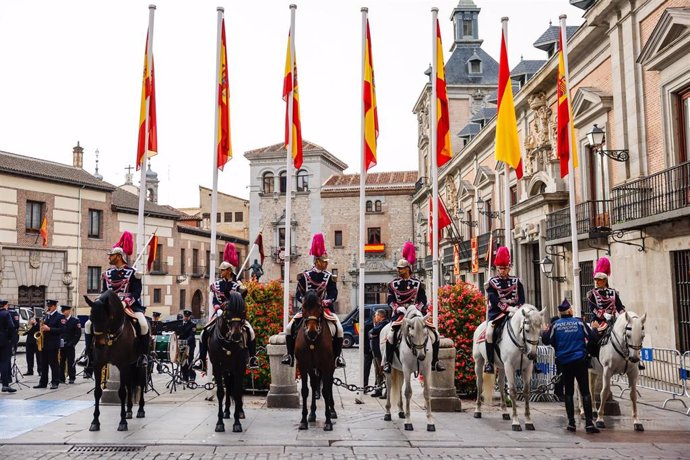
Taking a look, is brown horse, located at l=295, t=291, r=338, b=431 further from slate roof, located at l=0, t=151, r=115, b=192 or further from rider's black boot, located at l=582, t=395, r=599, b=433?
slate roof, located at l=0, t=151, r=115, b=192

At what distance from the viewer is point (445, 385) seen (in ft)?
37.8

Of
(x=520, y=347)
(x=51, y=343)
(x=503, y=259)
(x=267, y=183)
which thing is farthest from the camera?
(x=267, y=183)

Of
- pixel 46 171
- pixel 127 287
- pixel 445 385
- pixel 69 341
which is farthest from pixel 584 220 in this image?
pixel 46 171

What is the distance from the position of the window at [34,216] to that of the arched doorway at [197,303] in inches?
651

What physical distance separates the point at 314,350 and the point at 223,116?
6.04 meters

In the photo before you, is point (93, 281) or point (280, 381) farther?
point (93, 281)

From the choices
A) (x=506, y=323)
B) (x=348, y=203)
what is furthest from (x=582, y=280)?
(x=348, y=203)

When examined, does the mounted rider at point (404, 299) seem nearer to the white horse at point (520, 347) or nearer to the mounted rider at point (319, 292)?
the mounted rider at point (319, 292)

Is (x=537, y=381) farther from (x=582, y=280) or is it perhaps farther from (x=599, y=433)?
(x=582, y=280)

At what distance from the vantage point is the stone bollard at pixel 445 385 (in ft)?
37.6

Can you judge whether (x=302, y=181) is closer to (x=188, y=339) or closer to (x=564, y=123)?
(x=188, y=339)

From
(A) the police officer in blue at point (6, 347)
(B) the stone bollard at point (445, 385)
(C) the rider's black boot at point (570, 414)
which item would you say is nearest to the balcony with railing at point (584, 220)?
(B) the stone bollard at point (445, 385)

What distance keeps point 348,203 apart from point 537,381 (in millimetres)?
39922

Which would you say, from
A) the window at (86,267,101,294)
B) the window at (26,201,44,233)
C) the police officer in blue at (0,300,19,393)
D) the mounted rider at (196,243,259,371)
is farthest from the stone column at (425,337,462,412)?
the window at (86,267,101,294)
